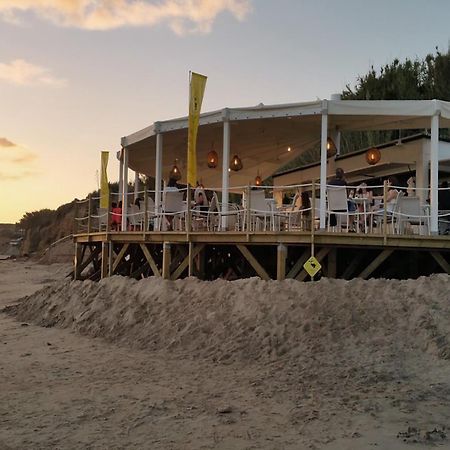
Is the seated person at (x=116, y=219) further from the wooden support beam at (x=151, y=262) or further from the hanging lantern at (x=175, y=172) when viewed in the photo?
the wooden support beam at (x=151, y=262)

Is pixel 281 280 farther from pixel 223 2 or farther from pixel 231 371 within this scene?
pixel 223 2

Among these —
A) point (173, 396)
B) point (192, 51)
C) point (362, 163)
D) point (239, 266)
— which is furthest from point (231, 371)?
point (192, 51)

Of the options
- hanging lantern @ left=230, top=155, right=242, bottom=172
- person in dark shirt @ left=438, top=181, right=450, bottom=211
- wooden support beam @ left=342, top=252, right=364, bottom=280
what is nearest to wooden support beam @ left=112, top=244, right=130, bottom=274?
hanging lantern @ left=230, top=155, right=242, bottom=172

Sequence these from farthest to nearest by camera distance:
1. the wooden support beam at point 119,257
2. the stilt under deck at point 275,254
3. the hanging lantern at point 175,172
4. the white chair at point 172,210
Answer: the hanging lantern at point 175,172
the wooden support beam at point 119,257
the white chair at point 172,210
the stilt under deck at point 275,254

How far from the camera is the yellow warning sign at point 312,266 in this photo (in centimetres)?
939

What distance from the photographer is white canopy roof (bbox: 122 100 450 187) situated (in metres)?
10.6

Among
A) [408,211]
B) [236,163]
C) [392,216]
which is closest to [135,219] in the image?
[236,163]

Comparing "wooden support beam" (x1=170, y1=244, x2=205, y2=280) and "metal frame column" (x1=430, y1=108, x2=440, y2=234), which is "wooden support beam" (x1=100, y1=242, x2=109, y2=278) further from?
"metal frame column" (x1=430, y1=108, x2=440, y2=234)

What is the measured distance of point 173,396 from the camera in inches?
273

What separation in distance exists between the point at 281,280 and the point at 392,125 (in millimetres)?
4257

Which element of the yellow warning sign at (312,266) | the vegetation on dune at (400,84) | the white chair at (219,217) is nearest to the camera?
the yellow warning sign at (312,266)

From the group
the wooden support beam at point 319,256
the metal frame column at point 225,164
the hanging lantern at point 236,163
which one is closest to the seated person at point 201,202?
the metal frame column at point 225,164

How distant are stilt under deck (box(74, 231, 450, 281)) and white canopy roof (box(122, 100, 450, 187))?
2.34 m

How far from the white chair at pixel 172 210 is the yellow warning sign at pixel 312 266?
10.5ft
